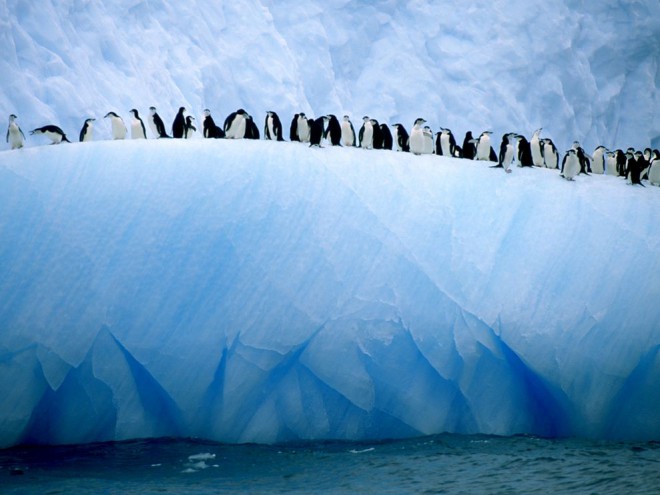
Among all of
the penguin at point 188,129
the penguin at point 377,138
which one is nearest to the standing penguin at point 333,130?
the penguin at point 377,138

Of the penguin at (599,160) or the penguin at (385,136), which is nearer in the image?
the penguin at (385,136)

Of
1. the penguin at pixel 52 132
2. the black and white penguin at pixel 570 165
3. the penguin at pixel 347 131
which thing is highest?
the penguin at pixel 347 131

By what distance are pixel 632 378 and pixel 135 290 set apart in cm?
385

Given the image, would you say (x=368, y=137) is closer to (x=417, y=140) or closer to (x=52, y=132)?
(x=417, y=140)

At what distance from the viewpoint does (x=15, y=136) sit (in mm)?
7691

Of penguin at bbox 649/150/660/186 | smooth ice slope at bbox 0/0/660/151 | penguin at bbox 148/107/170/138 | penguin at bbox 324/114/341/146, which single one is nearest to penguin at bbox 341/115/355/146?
penguin at bbox 324/114/341/146

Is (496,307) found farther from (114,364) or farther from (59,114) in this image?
(59,114)

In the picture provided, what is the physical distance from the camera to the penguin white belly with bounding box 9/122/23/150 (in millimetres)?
7605

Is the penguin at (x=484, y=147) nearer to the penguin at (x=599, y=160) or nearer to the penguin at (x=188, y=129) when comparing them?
the penguin at (x=599, y=160)

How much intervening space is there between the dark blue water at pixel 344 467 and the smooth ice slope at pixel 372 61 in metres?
4.94

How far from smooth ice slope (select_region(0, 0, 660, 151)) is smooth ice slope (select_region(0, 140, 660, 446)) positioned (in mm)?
3552

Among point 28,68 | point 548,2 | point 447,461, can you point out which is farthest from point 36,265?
point 548,2

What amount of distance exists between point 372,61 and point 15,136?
635 cm

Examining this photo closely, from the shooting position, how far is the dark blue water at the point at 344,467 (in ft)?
16.3
